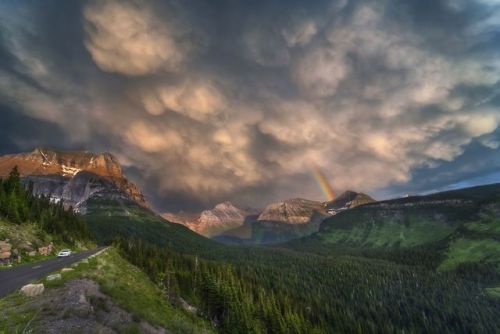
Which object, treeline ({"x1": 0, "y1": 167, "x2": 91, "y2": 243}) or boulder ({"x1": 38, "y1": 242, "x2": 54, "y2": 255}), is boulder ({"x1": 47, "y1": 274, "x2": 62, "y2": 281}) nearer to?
boulder ({"x1": 38, "y1": 242, "x2": 54, "y2": 255})

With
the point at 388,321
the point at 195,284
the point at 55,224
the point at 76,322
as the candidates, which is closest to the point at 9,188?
the point at 55,224

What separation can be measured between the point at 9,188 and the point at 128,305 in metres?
81.3

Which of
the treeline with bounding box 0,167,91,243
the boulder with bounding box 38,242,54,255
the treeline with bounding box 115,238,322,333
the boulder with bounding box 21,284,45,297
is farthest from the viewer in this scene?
the treeline with bounding box 115,238,322,333

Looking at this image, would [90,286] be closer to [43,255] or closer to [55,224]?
[43,255]

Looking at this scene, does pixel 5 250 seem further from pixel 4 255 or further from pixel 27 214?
pixel 27 214

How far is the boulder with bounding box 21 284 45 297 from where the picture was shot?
30188mm

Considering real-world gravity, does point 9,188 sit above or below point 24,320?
above

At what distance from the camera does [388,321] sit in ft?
636

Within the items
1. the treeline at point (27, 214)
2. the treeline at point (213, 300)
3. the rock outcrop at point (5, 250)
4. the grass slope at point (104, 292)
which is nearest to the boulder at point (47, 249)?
the rock outcrop at point (5, 250)

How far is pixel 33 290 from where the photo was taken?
3059cm

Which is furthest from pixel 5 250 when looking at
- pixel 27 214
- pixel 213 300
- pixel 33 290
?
pixel 213 300

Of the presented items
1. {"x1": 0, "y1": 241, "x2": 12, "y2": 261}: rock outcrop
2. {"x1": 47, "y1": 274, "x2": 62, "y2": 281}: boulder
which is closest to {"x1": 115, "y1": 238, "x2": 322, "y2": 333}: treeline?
{"x1": 0, "y1": 241, "x2": 12, "y2": 261}: rock outcrop

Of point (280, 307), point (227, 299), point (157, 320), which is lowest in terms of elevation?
point (280, 307)

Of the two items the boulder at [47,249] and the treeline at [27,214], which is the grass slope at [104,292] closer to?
the boulder at [47,249]
